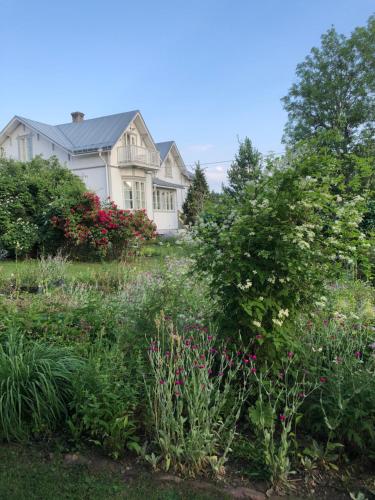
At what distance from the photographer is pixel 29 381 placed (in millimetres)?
2535

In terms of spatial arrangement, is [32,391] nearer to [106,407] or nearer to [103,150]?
[106,407]

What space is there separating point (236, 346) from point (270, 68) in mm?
8286

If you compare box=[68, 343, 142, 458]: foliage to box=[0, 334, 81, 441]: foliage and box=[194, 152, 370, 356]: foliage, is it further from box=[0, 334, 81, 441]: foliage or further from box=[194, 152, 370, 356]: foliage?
box=[194, 152, 370, 356]: foliage

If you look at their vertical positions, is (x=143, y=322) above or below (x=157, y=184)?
below

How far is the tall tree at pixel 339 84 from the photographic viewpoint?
2414cm

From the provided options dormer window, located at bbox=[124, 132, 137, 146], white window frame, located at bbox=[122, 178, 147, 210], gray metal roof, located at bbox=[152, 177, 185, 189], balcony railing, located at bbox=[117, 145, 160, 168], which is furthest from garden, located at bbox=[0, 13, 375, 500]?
gray metal roof, located at bbox=[152, 177, 185, 189]

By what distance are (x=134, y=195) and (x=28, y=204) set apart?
382 inches

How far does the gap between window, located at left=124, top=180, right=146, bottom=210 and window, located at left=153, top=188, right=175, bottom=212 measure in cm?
218

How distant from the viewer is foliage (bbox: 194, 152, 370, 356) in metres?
2.50

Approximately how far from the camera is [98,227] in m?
12.5

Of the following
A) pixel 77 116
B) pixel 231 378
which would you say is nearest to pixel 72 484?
pixel 231 378

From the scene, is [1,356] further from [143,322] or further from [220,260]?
[220,260]

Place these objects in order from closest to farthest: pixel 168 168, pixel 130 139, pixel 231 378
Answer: pixel 231 378
pixel 130 139
pixel 168 168

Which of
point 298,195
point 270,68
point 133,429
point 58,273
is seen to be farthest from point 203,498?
point 270,68
